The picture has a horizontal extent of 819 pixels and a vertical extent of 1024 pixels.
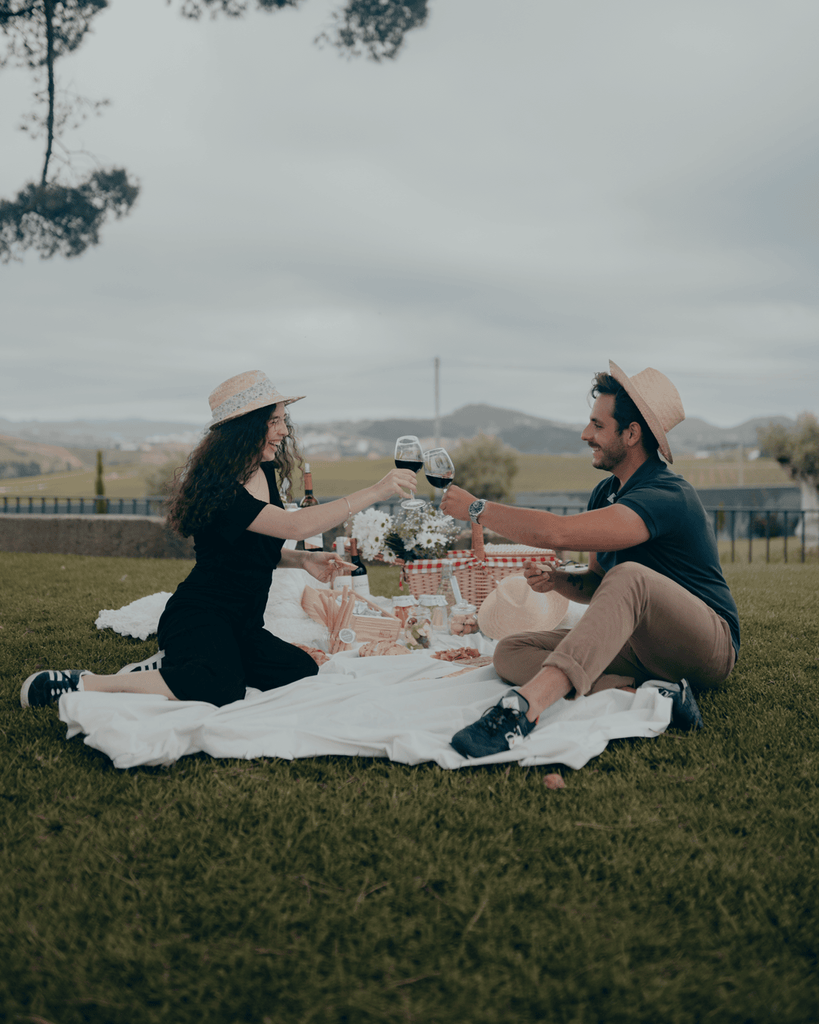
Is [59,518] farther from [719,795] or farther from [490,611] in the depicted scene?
[719,795]

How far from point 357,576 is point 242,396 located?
1517 mm

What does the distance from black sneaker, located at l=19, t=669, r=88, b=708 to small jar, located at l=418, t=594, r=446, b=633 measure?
1686 millimetres

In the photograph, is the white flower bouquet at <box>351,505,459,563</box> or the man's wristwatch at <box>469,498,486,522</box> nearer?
the man's wristwatch at <box>469,498,486,522</box>

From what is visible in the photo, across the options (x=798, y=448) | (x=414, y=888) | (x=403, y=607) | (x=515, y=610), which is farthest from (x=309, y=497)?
(x=798, y=448)

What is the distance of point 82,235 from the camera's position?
885 cm

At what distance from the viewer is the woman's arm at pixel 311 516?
2.64m

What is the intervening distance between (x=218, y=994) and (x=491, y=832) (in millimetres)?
762

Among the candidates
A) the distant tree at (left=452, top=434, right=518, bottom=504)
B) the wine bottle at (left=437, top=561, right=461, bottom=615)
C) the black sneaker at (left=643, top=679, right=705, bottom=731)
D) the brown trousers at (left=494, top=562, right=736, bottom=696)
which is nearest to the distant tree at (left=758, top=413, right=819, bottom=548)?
the distant tree at (left=452, top=434, right=518, bottom=504)

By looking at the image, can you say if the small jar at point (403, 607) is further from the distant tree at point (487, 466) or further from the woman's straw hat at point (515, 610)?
the distant tree at point (487, 466)

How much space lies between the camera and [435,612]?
393cm

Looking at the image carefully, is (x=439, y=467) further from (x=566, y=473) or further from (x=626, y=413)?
(x=566, y=473)

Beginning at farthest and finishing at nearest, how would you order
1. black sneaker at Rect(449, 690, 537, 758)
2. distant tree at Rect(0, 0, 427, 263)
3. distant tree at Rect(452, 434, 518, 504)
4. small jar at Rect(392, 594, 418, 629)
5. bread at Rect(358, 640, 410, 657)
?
distant tree at Rect(452, 434, 518, 504)
distant tree at Rect(0, 0, 427, 263)
small jar at Rect(392, 594, 418, 629)
bread at Rect(358, 640, 410, 657)
black sneaker at Rect(449, 690, 537, 758)

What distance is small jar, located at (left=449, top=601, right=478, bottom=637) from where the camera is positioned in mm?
3889

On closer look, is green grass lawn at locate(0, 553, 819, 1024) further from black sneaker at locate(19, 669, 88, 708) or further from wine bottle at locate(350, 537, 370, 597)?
wine bottle at locate(350, 537, 370, 597)
